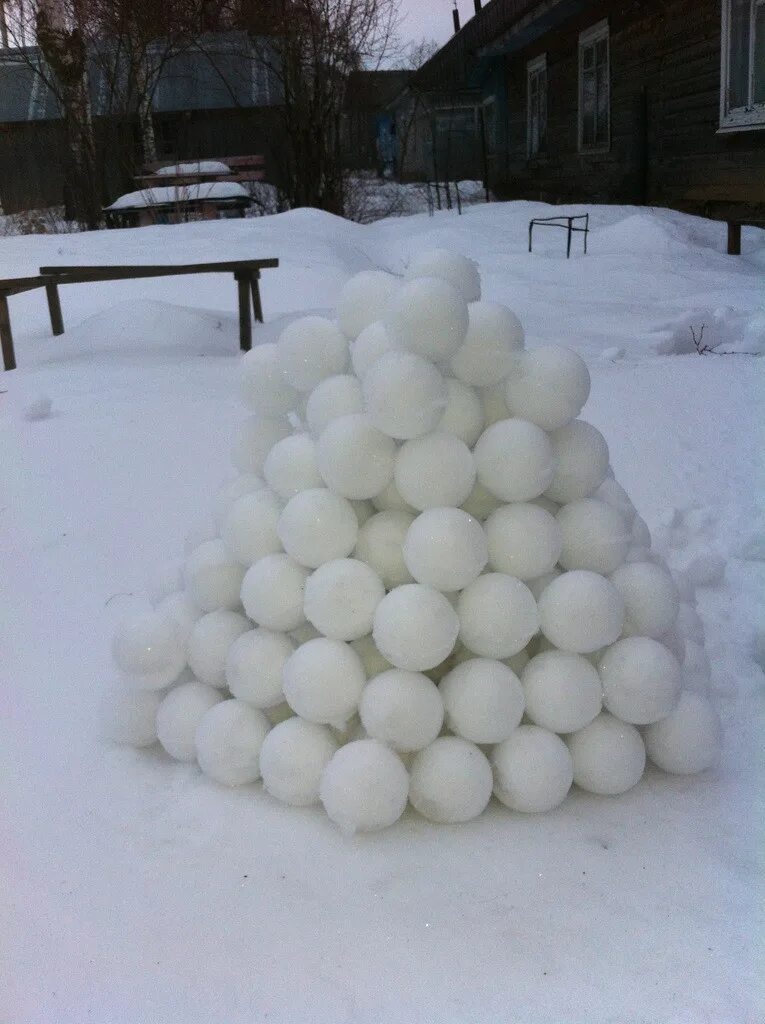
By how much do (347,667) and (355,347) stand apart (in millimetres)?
687

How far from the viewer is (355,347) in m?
2.25

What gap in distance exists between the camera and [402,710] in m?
1.94

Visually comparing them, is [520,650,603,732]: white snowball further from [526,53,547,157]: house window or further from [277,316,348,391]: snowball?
[526,53,547,157]: house window

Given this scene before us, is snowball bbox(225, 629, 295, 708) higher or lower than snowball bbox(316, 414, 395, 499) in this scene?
lower

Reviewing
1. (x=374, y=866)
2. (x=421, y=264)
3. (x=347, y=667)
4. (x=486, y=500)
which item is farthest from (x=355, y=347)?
(x=374, y=866)

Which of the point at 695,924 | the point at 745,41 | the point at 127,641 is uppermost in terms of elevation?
the point at 745,41

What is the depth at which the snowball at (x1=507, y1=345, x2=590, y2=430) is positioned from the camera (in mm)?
2109

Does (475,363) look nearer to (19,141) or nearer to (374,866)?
(374,866)

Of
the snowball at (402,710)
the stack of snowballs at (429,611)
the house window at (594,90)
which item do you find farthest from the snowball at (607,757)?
the house window at (594,90)

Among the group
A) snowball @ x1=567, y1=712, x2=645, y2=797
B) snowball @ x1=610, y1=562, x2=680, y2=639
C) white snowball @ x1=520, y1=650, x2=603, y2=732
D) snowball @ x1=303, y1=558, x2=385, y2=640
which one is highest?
snowball @ x1=303, y1=558, x2=385, y2=640

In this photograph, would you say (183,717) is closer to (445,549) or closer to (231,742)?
(231,742)

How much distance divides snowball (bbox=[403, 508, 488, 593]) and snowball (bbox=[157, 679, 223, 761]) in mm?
546

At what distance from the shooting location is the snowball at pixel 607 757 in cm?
206

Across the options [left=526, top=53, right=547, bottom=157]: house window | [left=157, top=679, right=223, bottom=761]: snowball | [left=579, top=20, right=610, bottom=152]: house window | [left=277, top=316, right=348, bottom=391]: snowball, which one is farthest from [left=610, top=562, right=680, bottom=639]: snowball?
[left=526, top=53, right=547, bottom=157]: house window
